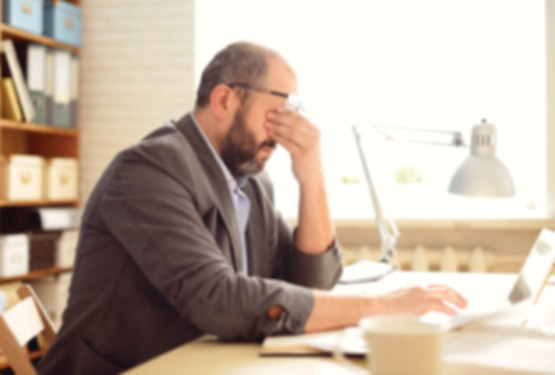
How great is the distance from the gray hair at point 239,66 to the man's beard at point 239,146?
0.06 metres

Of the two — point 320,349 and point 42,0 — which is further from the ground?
point 42,0

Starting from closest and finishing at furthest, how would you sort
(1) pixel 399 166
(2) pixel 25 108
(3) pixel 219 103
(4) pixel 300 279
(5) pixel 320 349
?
Result: (5) pixel 320 349, (3) pixel 219 103, (4) pixel 300 279, (2) pixel 25 108, (1) pixel 399 166

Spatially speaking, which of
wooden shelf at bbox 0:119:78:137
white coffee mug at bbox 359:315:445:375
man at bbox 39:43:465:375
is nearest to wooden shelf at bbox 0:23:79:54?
wooden shelf at bbox 0:119:78:137

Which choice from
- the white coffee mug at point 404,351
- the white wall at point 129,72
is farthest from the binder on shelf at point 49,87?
the white coffee mug at point 404,351

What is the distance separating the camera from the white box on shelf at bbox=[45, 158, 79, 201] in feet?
9.96

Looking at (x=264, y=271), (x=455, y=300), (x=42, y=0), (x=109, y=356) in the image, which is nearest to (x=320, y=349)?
(x=455, y=300)

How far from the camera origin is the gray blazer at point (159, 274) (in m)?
1.05

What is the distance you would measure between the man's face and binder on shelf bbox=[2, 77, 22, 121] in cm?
174

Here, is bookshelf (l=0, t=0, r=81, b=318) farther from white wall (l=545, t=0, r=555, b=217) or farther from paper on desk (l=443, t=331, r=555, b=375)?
paper on desk (l=443, t=331, r=555, b=375)

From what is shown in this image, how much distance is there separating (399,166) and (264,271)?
169cm

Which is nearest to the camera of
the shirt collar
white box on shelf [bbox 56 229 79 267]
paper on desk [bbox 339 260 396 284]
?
the shirt collar

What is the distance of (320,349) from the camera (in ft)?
3.08

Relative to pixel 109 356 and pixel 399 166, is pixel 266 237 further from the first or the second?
pixel 399 166

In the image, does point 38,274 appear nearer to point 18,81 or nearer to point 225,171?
point 18,81
